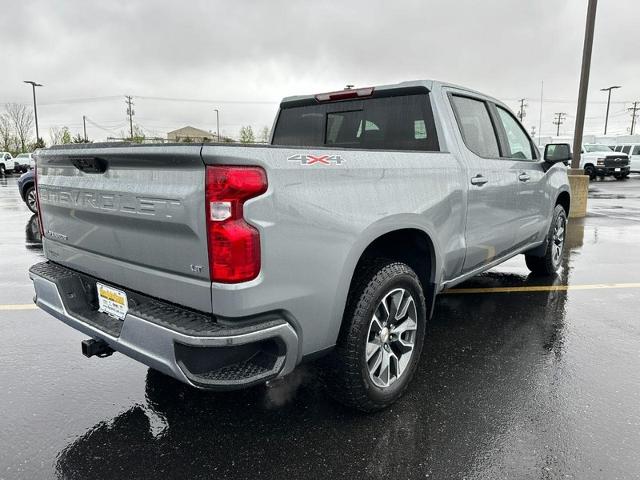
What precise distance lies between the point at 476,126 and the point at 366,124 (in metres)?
0.88

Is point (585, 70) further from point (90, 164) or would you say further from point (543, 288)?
point (90, 164)

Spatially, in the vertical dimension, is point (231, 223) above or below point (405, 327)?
above

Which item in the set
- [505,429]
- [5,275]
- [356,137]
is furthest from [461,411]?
[5,275]

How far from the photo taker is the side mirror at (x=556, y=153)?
4664mm

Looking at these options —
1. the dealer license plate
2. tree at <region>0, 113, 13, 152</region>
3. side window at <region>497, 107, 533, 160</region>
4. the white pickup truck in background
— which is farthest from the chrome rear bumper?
tree at <region>0, 113, 13, 152</region>

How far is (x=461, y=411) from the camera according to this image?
9.14ft

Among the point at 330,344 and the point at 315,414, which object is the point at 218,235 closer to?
the point at 330,344

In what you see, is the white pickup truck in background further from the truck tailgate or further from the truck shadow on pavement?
the truck shadow on pavement

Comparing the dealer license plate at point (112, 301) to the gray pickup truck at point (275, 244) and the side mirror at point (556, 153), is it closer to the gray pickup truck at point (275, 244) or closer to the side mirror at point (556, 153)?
the gray pickup truck at point (275, 244)

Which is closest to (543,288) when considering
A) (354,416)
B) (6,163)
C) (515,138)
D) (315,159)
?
(515,138)

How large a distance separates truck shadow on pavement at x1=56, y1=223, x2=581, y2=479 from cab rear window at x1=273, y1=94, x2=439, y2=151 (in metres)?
1.61

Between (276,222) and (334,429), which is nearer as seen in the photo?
(276,222)

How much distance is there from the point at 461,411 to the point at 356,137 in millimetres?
2116

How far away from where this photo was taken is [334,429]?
261 centimetres
